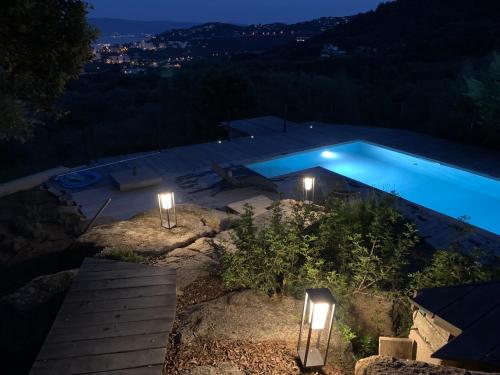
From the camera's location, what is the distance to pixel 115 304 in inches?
155

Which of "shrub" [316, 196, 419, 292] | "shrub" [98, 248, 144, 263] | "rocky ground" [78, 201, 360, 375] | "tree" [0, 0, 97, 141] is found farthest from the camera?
"shrub" [98, 248, 144, 263]

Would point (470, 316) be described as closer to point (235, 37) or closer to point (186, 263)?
point (186, 263)

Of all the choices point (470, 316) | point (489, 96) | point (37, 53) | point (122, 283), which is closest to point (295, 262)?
point (122, 283)

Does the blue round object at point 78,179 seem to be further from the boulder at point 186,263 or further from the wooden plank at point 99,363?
the wooden plank at point 99,363

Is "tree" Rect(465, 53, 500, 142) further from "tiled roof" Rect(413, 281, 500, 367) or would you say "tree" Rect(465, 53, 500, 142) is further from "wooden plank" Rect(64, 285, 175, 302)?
"wooden plank" Rect(64, 285, 175, 302)

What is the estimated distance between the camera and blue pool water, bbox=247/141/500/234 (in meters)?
10.6

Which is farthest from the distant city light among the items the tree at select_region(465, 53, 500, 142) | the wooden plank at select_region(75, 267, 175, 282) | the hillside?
the hillside

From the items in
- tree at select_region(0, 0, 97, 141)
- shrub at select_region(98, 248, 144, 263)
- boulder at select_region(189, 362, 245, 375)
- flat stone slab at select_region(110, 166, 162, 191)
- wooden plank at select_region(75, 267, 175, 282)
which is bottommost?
flat stone slab at select_region(110, 166, 162, 191)

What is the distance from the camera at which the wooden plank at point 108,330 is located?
11.3 ft

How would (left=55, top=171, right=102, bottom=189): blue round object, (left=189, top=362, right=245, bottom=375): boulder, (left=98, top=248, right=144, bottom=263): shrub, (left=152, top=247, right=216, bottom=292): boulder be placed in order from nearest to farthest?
(left=189, top=362, right=245, bottom=375): boulder, (left=152, top=247, right=216, bottom=292): boulder, (left=98, top=248, right=144, bottom=263): shrub, (left=55, top=171, right=102, bottom=189): blue round object

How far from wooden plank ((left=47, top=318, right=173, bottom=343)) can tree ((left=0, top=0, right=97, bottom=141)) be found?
3412 mm

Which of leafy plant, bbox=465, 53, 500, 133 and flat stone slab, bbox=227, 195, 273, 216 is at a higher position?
leafy plant, bbox=465, 53, 500, 133

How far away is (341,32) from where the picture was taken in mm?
50406

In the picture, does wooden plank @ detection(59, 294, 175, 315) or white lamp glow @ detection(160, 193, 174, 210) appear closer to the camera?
wooden plank @ detection(59, 294, 175, 315)
